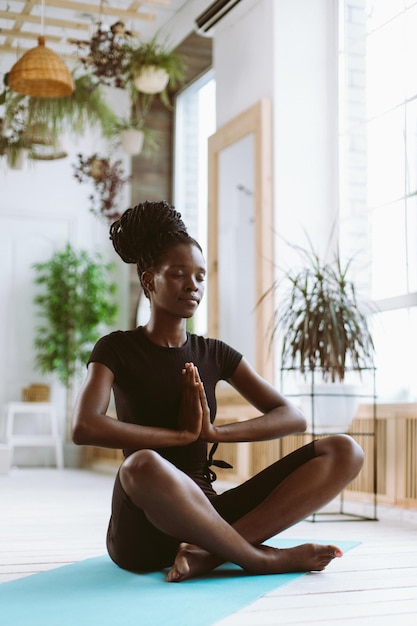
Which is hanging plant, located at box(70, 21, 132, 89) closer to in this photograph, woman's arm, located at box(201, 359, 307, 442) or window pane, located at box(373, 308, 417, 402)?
window pane, located at box(373, 308, 417, 402)

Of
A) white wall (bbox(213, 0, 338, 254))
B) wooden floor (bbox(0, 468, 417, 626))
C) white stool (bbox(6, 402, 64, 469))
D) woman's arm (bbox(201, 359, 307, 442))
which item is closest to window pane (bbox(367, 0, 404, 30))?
white wall (bbox(213, 0, 338, 254))

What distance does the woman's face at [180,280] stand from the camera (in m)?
2.29

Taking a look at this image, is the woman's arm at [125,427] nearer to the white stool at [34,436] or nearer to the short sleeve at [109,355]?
the short sleeve at [109,355]

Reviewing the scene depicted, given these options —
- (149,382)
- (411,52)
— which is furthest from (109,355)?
(411,52)

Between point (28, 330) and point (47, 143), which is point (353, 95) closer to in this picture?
point (47, 143)

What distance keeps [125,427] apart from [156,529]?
0.31 metres

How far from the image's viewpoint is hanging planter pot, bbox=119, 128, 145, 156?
22.1 feet

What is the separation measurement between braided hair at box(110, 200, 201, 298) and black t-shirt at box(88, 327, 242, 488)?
17cm

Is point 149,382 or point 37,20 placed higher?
point 37,20

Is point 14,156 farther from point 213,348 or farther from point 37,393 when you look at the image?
point 213,348

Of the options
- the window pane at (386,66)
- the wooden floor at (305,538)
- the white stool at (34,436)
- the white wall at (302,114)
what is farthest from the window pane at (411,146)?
the white stool at (34,436)

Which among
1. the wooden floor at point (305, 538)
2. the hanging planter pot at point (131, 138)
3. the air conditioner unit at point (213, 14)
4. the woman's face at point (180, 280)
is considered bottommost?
the wooden floor at point (305, 538)

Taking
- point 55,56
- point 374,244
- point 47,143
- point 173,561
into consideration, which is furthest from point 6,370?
point 173,561

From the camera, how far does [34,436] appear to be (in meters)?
7.39
